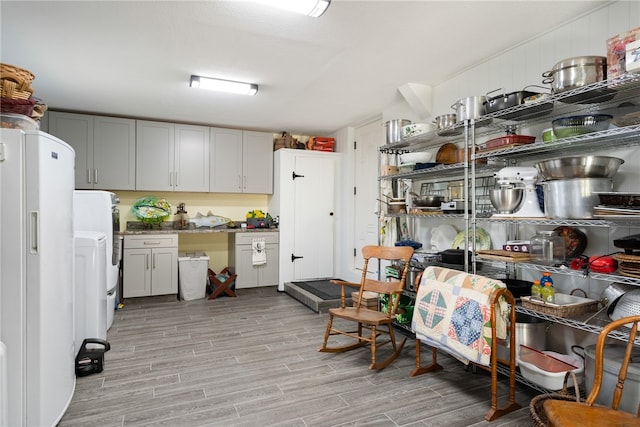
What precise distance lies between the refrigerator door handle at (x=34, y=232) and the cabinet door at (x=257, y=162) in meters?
3.84

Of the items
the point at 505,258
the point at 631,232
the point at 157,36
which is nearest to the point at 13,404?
the point at 157,36

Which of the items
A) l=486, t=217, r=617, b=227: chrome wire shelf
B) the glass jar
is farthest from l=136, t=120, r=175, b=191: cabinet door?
the glass jar

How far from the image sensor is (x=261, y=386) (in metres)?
2.50

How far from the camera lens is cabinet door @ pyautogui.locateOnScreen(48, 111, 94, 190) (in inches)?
181

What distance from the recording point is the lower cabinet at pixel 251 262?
527cm

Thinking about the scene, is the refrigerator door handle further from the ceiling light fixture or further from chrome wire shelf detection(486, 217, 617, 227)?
chrome wire shelf detection(486, 217, 617, 227)

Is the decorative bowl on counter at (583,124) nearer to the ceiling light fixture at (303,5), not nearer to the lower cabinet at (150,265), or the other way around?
the ceiling light fixture at (303,5)

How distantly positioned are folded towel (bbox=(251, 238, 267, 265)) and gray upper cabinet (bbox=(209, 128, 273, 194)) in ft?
2.67

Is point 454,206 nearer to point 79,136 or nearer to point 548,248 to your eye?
point 548,248

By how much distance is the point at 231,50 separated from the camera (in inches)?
118

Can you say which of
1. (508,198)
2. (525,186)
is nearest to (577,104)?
(525,186)

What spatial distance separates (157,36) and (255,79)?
41.6 inches

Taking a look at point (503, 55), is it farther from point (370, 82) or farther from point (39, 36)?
point (39, 36)

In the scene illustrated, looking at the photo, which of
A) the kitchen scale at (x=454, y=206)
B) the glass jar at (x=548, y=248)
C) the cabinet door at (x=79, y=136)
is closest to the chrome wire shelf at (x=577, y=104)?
the kitchen scale at (x=454, y=206)
